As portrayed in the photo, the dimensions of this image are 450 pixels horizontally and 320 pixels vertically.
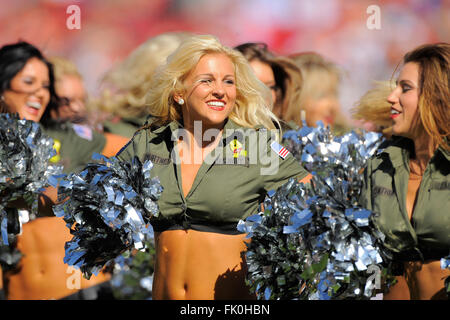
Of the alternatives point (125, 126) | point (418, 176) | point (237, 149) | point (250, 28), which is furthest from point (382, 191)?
point (250, 28)

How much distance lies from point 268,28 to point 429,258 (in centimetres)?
688

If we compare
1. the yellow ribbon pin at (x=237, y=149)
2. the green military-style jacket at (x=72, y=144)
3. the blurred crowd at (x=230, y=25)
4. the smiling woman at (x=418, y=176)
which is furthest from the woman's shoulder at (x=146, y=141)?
the blurred crowd at (x=230, y=25)

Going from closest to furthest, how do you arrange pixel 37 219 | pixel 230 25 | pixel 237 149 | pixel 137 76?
pixel 237 149 < pixel 37 219 < pixel 137 76 < pixel 230 25

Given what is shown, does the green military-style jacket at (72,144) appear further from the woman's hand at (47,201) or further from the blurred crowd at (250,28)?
the blurred crowd at (250,28)

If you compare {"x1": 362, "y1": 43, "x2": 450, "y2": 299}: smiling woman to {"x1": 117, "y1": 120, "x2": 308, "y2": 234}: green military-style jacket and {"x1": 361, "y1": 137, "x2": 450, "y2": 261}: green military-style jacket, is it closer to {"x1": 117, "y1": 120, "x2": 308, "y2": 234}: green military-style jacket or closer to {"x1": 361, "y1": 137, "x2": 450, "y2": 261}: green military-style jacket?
{"x1": 361, "y1": 137, "x2": 450, "y2": 261}: green military-style jacket

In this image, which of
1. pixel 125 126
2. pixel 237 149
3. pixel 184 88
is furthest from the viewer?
pixel 125 126

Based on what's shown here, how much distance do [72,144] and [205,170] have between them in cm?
154

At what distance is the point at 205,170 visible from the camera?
3123mm

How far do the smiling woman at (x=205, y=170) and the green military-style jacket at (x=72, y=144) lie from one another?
1089 millimetres

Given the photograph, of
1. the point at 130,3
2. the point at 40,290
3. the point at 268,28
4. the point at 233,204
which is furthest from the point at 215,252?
the point at 130,3

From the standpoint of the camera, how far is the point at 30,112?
435 centimetres

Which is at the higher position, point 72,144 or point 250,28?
point 250,28

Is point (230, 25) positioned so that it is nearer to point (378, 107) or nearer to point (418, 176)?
point (378, 107)
